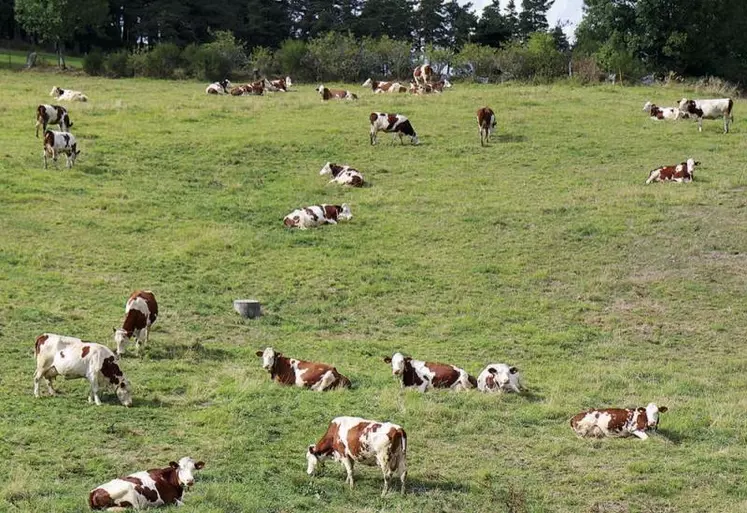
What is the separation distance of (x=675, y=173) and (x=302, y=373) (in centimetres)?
1708

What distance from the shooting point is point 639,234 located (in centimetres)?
2327

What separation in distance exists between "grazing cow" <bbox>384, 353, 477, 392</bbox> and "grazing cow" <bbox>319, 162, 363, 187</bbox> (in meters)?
13.7

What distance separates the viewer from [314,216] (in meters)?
24.5

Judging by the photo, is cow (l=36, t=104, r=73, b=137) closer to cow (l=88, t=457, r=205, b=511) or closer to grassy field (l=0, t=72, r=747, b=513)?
grassy field (l=0, t=72, r=747, b=513)

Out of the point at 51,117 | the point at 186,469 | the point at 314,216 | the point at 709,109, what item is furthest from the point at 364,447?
the point at 709,109

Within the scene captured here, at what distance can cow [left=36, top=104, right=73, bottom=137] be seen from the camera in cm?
3194

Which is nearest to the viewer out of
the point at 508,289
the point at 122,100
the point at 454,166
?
the point at 508,289

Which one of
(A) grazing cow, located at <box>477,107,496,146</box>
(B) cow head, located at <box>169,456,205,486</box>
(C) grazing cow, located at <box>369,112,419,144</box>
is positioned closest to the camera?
(B) cow head, located at <box>169,456,205,486</box>

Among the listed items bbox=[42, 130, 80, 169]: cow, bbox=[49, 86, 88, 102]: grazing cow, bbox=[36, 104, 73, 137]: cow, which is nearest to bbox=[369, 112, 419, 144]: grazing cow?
bbox=[42, 130, 80, 169]: cow

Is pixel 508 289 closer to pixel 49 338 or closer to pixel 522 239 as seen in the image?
pixel 522 239

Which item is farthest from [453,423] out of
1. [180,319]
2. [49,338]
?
[180,319]

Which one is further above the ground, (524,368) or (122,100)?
(122,100)

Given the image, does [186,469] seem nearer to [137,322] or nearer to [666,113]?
[137,322]

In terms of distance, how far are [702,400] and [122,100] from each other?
107 ft
